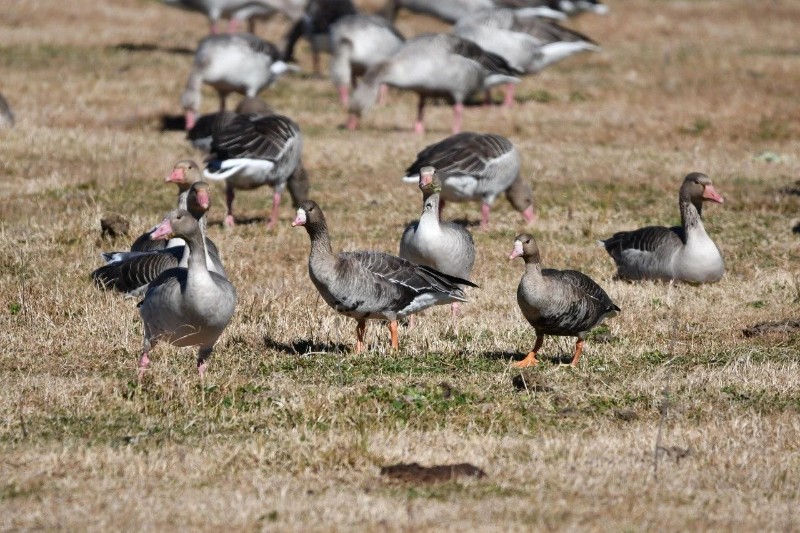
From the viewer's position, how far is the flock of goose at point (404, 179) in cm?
1018

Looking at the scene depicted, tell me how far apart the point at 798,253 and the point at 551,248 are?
3.12m

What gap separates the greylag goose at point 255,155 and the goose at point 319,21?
43.8ft

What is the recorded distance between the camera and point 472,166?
648 inches

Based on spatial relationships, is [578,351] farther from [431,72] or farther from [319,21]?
[319,21]

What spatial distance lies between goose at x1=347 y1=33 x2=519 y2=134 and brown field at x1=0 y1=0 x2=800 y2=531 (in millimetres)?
822

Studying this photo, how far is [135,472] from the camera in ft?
25.6

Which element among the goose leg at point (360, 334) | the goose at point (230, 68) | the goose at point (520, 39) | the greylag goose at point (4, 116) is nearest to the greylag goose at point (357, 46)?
the goose at point (520, 39)

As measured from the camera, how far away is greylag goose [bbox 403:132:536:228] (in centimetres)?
1638

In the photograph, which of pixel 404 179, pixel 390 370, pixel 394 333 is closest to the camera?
pixel 390 370

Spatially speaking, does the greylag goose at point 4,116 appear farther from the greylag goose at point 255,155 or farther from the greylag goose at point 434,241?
the greylag goose at point 434,241

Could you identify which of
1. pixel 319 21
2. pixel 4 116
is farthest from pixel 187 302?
pixel 319 21

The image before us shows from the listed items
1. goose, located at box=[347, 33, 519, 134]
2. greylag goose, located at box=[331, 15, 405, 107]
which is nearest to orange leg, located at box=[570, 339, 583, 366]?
goose, located at box=[347, 33, 519, 134]

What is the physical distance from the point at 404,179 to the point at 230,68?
9391mm

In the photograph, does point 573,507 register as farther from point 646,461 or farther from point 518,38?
point 518,38
